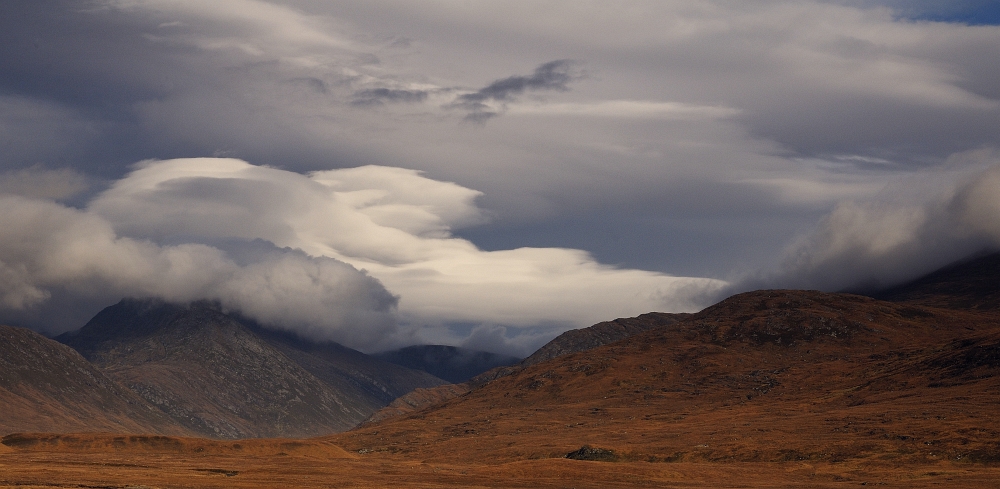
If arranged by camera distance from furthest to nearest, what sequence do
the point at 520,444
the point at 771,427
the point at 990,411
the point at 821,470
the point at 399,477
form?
the point at 520,444
the point at 771,427
the point at 990,411
the point at 821,470
the point at 399,477

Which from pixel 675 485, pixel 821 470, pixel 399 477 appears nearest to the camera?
pixel 675 485

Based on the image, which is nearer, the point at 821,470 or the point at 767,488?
the point at 767,488

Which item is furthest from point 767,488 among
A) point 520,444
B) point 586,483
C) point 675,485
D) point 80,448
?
point 80,448

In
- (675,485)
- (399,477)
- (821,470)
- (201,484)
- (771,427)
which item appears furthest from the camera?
(771,427)

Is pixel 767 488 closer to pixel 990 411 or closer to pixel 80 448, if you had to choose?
pixel 990 411

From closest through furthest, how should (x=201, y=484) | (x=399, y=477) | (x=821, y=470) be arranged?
(x=201, y=484), (x=399, y=477), (x=821, y=470)

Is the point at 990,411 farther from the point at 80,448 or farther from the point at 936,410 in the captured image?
the point at 80,448

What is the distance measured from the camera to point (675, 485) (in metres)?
103

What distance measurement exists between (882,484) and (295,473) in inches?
2850

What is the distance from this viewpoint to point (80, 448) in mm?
193750

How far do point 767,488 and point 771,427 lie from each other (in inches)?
2750

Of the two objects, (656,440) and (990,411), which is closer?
(990,411)

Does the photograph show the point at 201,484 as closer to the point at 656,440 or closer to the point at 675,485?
the point at 675,485

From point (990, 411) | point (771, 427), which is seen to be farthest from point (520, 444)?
point (990, 411)
